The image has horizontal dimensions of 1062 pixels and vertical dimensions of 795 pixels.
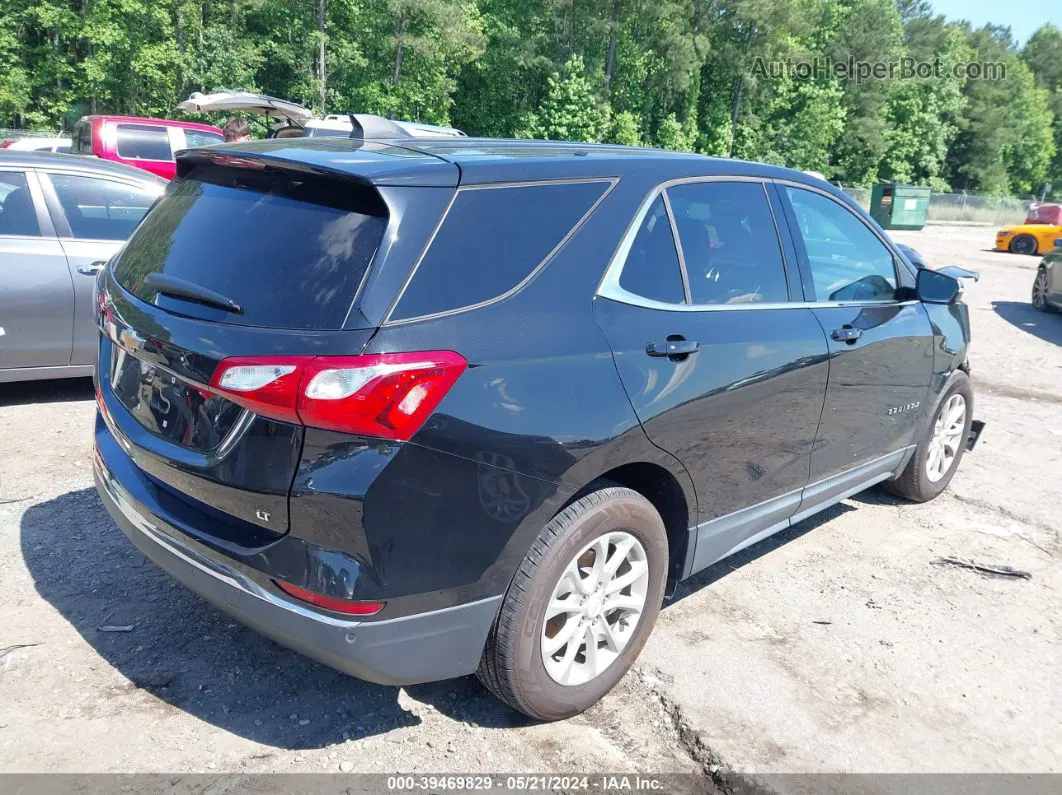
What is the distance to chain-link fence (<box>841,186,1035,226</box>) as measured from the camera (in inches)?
1960

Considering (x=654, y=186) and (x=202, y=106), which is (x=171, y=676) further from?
(x=202, y=106)

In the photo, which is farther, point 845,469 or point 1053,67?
point 1053,67

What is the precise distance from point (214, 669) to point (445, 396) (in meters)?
1.54

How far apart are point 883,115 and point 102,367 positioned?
6008 cm

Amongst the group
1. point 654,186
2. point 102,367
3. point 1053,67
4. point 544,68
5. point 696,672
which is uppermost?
point 1053,67

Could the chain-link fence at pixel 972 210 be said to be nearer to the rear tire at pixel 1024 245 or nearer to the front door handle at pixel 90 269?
the rear tire at pixel 1024 245

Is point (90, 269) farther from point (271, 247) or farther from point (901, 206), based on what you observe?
point (901, 206)

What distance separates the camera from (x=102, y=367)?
3.12 metres

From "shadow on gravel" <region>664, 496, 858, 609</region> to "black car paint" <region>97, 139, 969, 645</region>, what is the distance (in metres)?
0.64

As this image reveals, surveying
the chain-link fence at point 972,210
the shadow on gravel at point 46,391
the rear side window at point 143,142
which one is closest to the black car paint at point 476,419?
the shadow on gravel at point 46,391

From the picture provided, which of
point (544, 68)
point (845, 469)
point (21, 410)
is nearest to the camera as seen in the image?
Answer: point (845, 469)

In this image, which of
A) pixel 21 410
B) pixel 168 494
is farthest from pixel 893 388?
pixel 21 410

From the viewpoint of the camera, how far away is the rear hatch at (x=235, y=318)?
2293mm

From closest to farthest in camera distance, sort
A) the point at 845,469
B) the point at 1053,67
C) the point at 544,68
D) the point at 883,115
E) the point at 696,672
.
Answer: the point at 696,672, the point at 845,469, the point at 544,68, the point at 883,115, the point at 1053,67
